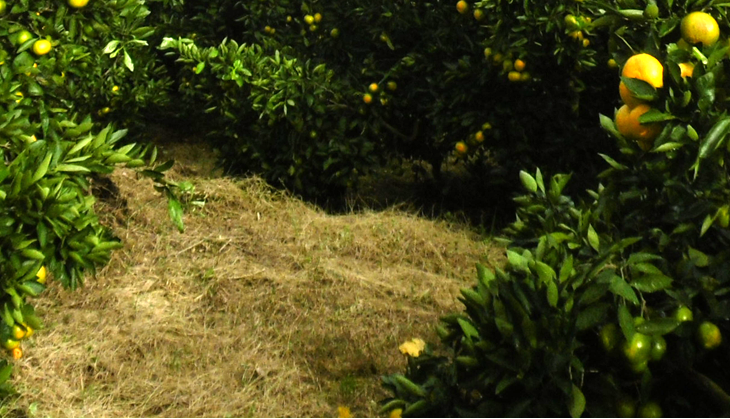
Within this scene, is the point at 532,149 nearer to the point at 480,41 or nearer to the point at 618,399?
the point at 480,41

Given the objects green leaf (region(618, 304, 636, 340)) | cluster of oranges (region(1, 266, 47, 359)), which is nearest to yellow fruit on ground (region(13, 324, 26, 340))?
cluster of oranges (region(1, 266, 47, 359))

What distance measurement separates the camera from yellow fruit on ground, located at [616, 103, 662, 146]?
206 cm

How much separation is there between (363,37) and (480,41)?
987mm

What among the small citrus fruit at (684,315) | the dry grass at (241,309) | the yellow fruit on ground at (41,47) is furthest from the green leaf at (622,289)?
the yellow fruit on ground at (41,47)

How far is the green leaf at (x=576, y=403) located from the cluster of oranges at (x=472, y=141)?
11.3 feet

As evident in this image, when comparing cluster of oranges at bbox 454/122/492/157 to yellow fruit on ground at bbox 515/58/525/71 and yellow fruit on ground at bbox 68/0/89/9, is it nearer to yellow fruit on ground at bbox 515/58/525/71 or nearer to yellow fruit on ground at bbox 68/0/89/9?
yellow fruit on ground at bbox 515/58/525/71

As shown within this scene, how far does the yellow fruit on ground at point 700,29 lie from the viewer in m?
2.08

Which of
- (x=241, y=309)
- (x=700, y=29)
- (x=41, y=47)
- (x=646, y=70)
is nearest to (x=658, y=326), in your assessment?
(x=646, y=70)

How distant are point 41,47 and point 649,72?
83.6 inches

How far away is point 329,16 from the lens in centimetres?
601

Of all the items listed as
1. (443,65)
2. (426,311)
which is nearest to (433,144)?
(443,65)

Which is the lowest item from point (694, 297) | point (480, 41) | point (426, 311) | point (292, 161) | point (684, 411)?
point (292, 161)

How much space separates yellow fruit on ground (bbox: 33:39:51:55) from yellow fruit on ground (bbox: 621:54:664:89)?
6.75ft

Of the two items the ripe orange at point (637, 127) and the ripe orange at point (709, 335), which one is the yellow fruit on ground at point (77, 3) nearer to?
the ripe orange at point (637, 127)
